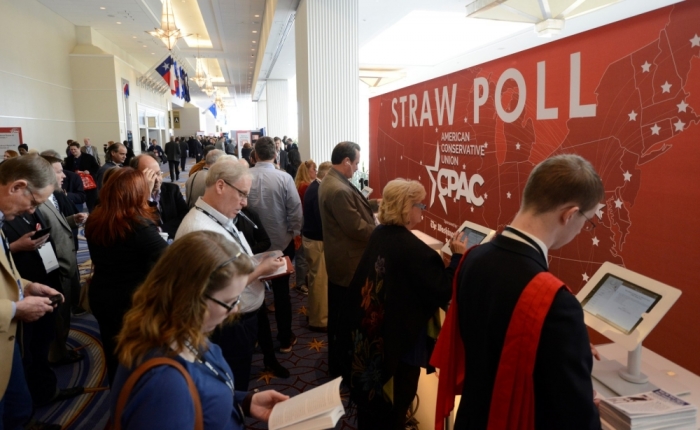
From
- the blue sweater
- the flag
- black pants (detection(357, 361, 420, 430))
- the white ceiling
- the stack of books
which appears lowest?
black pants (detection(357, 361, 420, 430))

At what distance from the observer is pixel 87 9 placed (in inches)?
477

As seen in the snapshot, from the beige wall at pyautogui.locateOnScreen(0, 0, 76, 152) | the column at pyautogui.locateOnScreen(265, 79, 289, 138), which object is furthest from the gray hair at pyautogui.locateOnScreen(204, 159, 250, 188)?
the column at pyautogui.locateOnScreen(265, 79, 289, 138)

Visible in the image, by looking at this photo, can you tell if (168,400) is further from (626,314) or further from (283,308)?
(283,308)

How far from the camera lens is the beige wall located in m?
9.97

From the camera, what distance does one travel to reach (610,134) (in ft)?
5.46

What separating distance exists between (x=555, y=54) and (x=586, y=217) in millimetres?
1079

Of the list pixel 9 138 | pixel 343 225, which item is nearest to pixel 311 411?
pixel 343 225

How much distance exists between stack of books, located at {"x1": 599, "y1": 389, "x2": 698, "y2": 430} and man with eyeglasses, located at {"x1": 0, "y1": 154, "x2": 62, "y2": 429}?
203cm

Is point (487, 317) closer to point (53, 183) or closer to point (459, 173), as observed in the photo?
point (459, 173)

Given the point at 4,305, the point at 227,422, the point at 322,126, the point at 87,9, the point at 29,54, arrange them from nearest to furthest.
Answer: the point at 227,422
the point at 4,305
the point at 322,126
the point at 29,54
the point at 87,9

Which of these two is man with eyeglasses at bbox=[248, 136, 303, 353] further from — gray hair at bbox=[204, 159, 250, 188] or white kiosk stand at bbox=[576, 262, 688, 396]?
white kiosk stand at bbox=[576, 262, 688, 396]

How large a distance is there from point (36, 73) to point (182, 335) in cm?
1376

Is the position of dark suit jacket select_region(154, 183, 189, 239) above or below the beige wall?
below

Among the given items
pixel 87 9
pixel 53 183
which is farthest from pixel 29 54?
pixel 53 183
